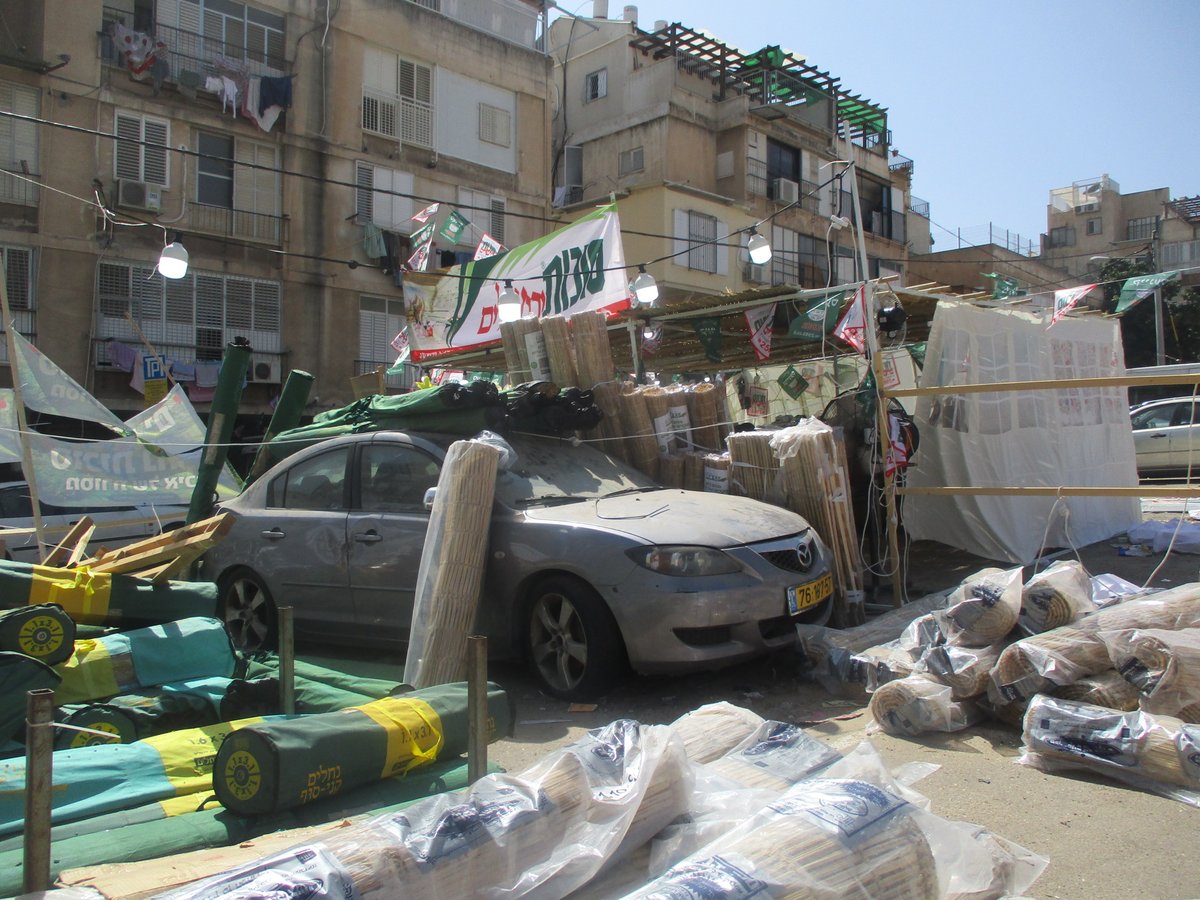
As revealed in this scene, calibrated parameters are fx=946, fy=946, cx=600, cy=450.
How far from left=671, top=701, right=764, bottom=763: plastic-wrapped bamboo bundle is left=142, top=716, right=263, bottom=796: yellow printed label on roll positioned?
5.14 feet

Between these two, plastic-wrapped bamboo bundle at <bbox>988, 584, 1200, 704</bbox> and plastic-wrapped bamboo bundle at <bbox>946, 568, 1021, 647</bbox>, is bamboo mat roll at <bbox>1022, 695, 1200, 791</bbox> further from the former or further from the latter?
plastic-wrapped bamboo bundle at <bbox>946, 568, 1021, 647</bbox>

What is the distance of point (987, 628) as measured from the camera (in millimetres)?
4664

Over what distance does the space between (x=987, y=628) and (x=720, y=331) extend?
5.19 metres

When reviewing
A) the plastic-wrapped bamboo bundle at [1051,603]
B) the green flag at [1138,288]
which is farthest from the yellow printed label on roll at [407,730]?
the green flag at [1138,288]

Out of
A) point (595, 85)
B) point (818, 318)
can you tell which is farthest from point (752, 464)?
point (595, 85)

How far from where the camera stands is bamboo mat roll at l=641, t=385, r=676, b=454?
7234 mm

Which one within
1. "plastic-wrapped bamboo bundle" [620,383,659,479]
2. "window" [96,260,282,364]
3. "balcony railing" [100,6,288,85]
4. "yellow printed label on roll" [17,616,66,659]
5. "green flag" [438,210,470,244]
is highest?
"balcony railing" [100,6,288,85]

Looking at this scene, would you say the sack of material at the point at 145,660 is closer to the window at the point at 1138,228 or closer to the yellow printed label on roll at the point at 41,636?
the yellow printed label on roll at the point at 41,636

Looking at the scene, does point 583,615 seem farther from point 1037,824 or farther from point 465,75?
point 465,75

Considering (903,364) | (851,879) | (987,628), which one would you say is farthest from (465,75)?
(851,879)

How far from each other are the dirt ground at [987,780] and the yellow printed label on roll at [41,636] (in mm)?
1916

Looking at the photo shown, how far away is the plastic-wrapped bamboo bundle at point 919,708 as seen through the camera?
14.0 feet

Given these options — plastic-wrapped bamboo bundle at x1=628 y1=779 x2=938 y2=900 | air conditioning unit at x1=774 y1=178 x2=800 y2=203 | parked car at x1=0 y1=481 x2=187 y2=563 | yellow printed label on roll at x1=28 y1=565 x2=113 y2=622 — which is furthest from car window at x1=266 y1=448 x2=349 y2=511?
air conditioning unit at x1=774 y1=178 x2=800 y2=203

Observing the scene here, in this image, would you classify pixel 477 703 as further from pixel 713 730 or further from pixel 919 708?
pixel 919 708
